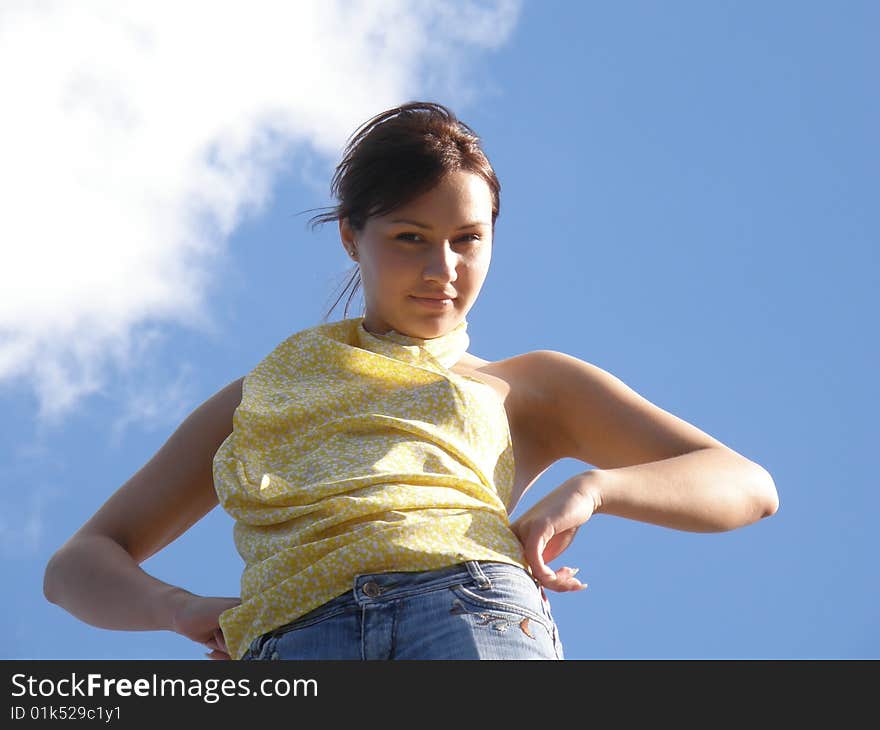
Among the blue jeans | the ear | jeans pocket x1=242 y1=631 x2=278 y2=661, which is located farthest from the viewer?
the ear

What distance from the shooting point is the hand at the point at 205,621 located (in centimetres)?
226

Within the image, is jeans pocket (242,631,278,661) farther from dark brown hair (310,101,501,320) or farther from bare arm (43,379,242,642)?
dark brown hair (310,101,501,320)

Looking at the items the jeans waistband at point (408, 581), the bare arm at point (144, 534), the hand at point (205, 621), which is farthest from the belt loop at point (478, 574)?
the bare arm at point (144, 534)

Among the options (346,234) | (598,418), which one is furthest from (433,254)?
(598,418)

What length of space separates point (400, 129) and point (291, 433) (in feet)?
2.67

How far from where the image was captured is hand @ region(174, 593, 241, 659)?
89.0 inches

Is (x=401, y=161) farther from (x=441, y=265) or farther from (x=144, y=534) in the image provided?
(x=144, y=534)

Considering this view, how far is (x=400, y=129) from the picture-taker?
2.84m

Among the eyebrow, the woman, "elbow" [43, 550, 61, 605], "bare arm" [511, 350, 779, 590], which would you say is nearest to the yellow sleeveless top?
the woman

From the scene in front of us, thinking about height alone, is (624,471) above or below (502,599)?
above

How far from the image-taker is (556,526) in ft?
7.25

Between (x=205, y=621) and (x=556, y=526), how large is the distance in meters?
0.68
